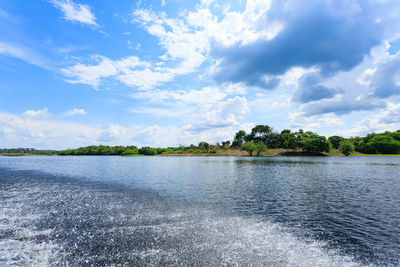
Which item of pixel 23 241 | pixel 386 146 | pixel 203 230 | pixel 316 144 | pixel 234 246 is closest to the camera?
pixel 234 246

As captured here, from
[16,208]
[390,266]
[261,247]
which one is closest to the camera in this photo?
[390,266]

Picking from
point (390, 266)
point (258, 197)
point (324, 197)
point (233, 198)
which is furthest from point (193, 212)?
point (324, 197)

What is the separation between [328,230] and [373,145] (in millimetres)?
253702

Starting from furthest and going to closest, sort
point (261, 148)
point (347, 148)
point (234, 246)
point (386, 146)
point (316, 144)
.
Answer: point (386, 146) < point (261, 148) < point (347, 148) < point (316, 144) < point (234, 246)

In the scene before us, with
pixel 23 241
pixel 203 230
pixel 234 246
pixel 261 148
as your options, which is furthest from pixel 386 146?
pixel 23 241

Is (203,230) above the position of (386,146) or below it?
below

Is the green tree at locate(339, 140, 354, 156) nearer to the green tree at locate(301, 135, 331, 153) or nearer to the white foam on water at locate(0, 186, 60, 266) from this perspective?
the green tree at locate(301, 135, 331, 153)

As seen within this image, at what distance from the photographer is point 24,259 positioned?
1058 centimetres

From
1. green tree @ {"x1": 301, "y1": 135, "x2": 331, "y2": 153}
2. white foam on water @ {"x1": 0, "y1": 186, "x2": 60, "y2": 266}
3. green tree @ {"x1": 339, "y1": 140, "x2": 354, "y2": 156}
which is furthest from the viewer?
green tree @ {"x1": 339, "y1": 140, "x2": 354, "y2": 156}

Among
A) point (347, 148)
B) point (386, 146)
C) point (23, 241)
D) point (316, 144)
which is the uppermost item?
point (316, 144)

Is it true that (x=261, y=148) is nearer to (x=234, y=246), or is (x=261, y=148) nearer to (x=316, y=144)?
(x=316, y=144)

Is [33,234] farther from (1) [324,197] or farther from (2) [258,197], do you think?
(1) [324,197]

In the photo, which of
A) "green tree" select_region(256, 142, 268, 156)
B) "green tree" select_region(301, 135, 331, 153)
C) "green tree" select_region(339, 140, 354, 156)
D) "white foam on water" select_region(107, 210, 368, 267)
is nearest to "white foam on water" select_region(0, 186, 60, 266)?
"white foam on water" select_region(107, 210, 368, 267)

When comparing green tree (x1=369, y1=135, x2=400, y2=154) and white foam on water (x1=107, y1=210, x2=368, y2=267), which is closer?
white foam on water (x1=107, y1=210, x2=368, y2=267)
